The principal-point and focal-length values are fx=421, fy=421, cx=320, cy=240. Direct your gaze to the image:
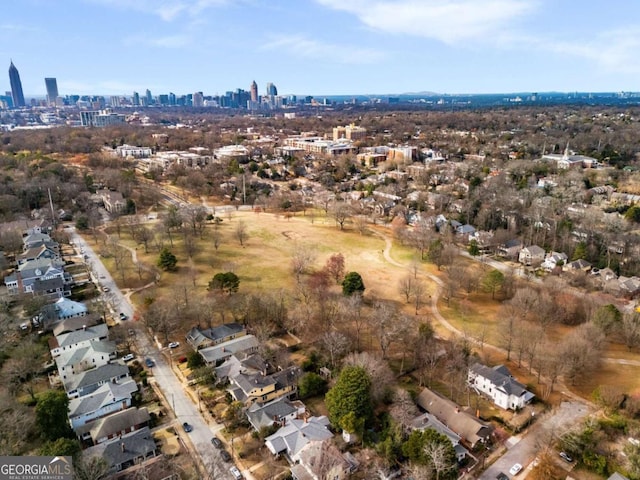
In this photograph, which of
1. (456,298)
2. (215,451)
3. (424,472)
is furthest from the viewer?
(456,298)

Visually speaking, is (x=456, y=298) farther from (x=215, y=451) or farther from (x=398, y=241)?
(x=215, y=451)

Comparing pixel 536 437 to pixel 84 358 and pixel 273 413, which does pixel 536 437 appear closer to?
pixel 273 413

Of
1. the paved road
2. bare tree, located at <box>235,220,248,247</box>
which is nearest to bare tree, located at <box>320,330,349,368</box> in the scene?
the paved road

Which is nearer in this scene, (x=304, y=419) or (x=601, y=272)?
(x=304, y=419)

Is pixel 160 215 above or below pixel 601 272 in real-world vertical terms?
above

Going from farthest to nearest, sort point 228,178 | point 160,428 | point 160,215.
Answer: point 228,178
point 160,215
point 160,428

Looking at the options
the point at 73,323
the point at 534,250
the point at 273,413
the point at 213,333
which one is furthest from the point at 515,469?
the point at 534,250

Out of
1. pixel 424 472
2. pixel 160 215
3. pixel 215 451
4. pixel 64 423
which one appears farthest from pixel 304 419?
pixel 160 215
